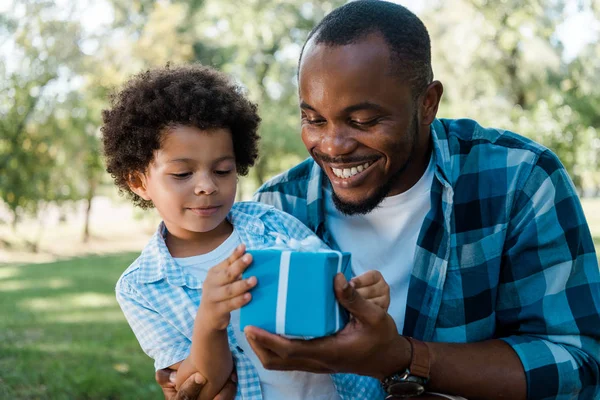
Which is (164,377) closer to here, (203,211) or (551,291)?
(203,211)

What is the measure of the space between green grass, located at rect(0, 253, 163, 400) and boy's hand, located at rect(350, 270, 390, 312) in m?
2.79

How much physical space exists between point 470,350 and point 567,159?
16211 millimetres

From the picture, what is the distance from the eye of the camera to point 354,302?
1.87 meters

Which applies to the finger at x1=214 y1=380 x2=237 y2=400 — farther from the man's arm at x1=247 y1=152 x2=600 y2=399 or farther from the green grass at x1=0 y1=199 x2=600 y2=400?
the green grass at x1=0 y1=199 x2=600 y2=400


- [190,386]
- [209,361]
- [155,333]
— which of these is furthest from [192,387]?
[155,333]

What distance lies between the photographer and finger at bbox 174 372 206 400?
2.25 meters

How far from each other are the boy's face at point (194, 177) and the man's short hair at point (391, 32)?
1.88ft

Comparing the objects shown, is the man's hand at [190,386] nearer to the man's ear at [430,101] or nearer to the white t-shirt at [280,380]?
the white t-shirt at [280,380]

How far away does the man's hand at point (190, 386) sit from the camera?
2.26 metres

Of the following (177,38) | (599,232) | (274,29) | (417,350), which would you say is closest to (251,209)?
(417,350)

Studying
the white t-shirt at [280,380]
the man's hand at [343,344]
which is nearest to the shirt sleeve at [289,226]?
the white t-shirt at [280,380]

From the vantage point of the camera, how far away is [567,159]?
1727cm

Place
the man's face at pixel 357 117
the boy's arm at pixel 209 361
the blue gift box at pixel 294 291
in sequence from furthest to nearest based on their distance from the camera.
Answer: the man's face at pixel 357 117
the boy's arm at pixel 209 361
the blue gift box at pixel 294 291

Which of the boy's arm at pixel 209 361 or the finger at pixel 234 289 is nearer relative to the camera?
the finger at pixel 234 289
